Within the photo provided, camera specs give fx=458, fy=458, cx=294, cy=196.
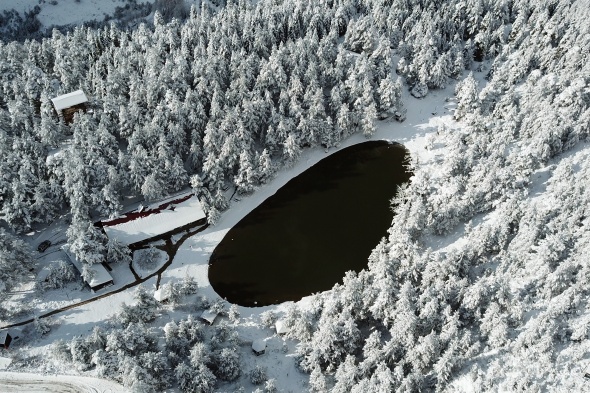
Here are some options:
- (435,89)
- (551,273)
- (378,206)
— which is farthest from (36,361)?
(435,89)

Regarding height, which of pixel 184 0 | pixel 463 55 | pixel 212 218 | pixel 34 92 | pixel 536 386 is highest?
pixel 184 0

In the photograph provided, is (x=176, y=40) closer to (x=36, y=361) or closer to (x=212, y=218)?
(x=212, y=218)

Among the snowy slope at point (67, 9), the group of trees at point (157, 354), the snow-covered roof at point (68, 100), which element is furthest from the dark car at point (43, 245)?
the snowy slope at point (67, 9)

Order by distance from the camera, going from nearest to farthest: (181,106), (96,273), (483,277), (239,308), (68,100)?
(483,277), (239,308), (96,273), (181,106), (68,100)

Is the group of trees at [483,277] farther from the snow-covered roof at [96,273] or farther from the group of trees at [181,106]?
the snow-covered roof at [96,273]

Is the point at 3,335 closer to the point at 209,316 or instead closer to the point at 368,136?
the point at 209,316

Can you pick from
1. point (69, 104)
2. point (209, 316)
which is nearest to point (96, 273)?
point (209, 316)

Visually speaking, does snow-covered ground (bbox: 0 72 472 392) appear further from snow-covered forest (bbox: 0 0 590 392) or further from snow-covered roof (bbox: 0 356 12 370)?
snow-covered roof (bbox: 0 356 12 370)
